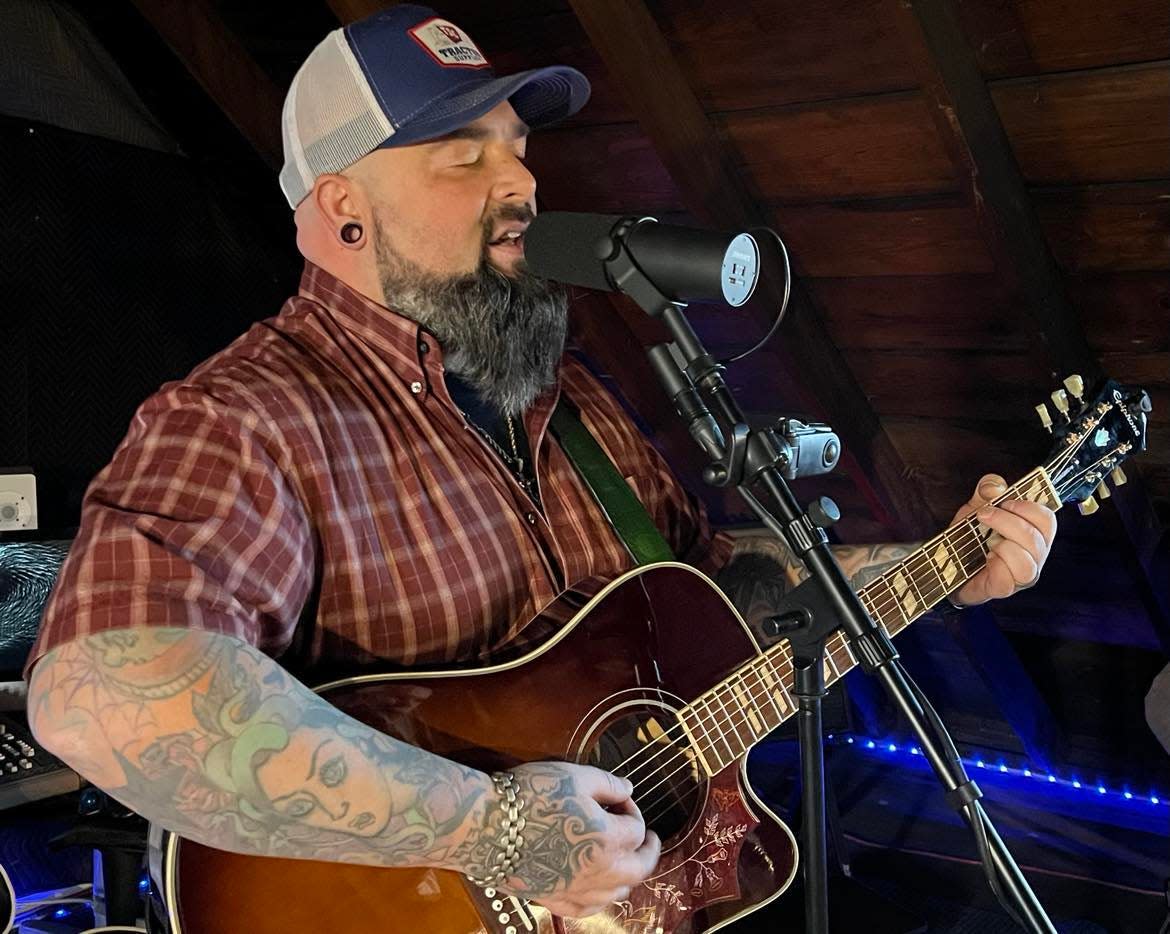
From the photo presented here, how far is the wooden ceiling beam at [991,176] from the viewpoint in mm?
1934

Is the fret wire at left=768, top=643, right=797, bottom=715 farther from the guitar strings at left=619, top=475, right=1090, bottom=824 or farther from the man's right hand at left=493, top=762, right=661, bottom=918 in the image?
the man's right hand at left=493, top=762, right=661, bottom=918

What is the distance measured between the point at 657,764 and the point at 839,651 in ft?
1.15

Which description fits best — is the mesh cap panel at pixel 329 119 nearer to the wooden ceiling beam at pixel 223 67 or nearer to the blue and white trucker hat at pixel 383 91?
the blue and white trucker hat at pixel 383 91

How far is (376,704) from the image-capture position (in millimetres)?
1389

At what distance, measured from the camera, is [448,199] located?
→ 171 centimetres

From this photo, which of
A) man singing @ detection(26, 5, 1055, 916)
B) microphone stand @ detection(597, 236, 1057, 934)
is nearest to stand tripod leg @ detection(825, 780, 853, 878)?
man singing @ detection(26, 5, 1055, 916)

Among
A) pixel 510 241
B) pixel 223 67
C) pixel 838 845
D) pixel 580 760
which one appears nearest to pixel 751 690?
pixel 580 760

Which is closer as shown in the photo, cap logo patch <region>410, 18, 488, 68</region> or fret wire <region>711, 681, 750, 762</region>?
fret wire <region>711, 681, 750, 762</region>

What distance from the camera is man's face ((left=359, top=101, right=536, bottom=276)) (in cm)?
171

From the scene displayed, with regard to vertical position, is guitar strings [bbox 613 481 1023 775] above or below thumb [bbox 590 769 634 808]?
above

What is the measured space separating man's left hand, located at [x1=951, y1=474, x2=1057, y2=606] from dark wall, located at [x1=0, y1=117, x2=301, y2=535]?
2.18 meters

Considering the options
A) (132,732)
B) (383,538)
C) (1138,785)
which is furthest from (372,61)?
(1138,785)

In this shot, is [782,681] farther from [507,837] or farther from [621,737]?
[507,837]

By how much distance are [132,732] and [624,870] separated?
582mm
